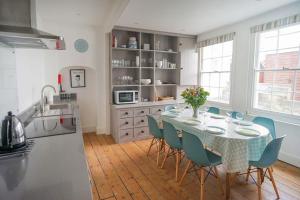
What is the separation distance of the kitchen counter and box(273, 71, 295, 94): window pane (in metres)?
3.41

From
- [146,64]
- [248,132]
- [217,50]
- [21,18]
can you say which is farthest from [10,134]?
[217,50]

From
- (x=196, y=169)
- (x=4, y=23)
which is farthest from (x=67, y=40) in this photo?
(x=196, y=169)

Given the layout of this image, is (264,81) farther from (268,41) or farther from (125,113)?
(125,113)

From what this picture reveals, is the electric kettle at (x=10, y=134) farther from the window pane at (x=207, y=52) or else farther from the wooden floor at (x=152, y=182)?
the window pane at (x=207, y=52)

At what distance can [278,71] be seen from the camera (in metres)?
3.20

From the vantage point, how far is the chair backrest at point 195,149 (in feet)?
6.70

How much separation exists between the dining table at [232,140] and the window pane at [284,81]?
1.19 m

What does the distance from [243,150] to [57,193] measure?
6.17ft

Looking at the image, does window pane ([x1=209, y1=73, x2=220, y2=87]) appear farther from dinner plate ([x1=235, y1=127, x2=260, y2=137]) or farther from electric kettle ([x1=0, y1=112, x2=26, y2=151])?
electric kettle ([x1=0, y1=112, x2=26, y2=151])

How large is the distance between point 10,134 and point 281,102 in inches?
153

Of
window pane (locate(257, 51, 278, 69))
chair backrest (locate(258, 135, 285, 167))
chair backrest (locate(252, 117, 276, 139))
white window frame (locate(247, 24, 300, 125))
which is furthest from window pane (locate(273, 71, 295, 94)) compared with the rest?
chair backrest (locate(258, 135, 285, 167))

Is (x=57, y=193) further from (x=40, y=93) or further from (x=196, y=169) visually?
(x=40, y=93)

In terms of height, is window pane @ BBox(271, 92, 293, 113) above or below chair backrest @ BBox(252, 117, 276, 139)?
above

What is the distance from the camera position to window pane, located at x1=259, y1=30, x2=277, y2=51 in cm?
326
